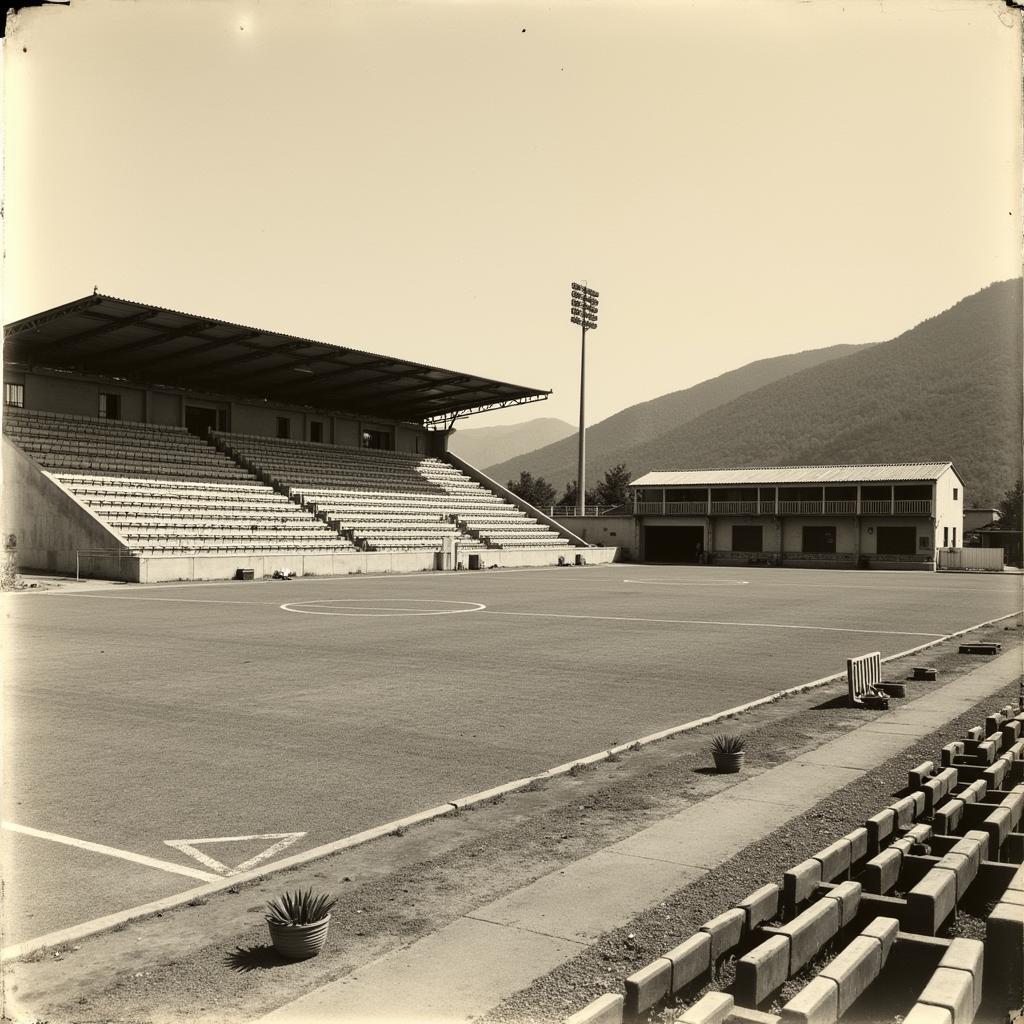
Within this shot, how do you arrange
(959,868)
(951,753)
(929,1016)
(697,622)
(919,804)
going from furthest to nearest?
(697,622)
(951,753)
(919,804)
(959,868)
(929,1016)

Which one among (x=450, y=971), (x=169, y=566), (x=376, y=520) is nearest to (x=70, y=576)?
(x=169, y=566)

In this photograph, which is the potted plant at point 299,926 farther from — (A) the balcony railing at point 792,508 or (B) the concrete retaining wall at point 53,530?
(A) the balcony railing at point 792,508

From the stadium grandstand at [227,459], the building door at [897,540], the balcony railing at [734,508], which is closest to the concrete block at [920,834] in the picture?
the stadium grandstand at [227,459]

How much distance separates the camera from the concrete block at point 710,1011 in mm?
3271

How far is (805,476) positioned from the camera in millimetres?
66062

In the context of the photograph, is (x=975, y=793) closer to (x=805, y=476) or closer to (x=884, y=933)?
(x=884, y=933)

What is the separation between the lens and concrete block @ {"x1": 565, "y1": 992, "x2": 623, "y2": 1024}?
3398 millimetres

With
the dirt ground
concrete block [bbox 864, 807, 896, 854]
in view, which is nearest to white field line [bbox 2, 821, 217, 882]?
the dirt ground

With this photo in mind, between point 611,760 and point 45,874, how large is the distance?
498 centimetres

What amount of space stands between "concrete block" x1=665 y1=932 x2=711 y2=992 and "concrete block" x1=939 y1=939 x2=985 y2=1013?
3.10 ft

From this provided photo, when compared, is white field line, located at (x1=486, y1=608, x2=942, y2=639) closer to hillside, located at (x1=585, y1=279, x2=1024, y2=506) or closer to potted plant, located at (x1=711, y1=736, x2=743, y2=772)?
potted plant, located at (x1=711, y1=736, x2=743, y2=772)

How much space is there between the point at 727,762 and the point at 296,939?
4.91 meters

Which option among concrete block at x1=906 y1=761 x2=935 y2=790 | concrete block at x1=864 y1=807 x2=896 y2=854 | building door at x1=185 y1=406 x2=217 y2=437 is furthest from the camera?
building door at x1=185 y1=406 x2=217 y2=437

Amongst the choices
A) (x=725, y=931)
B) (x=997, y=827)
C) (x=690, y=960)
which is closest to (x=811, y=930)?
(x=725, y=931)
